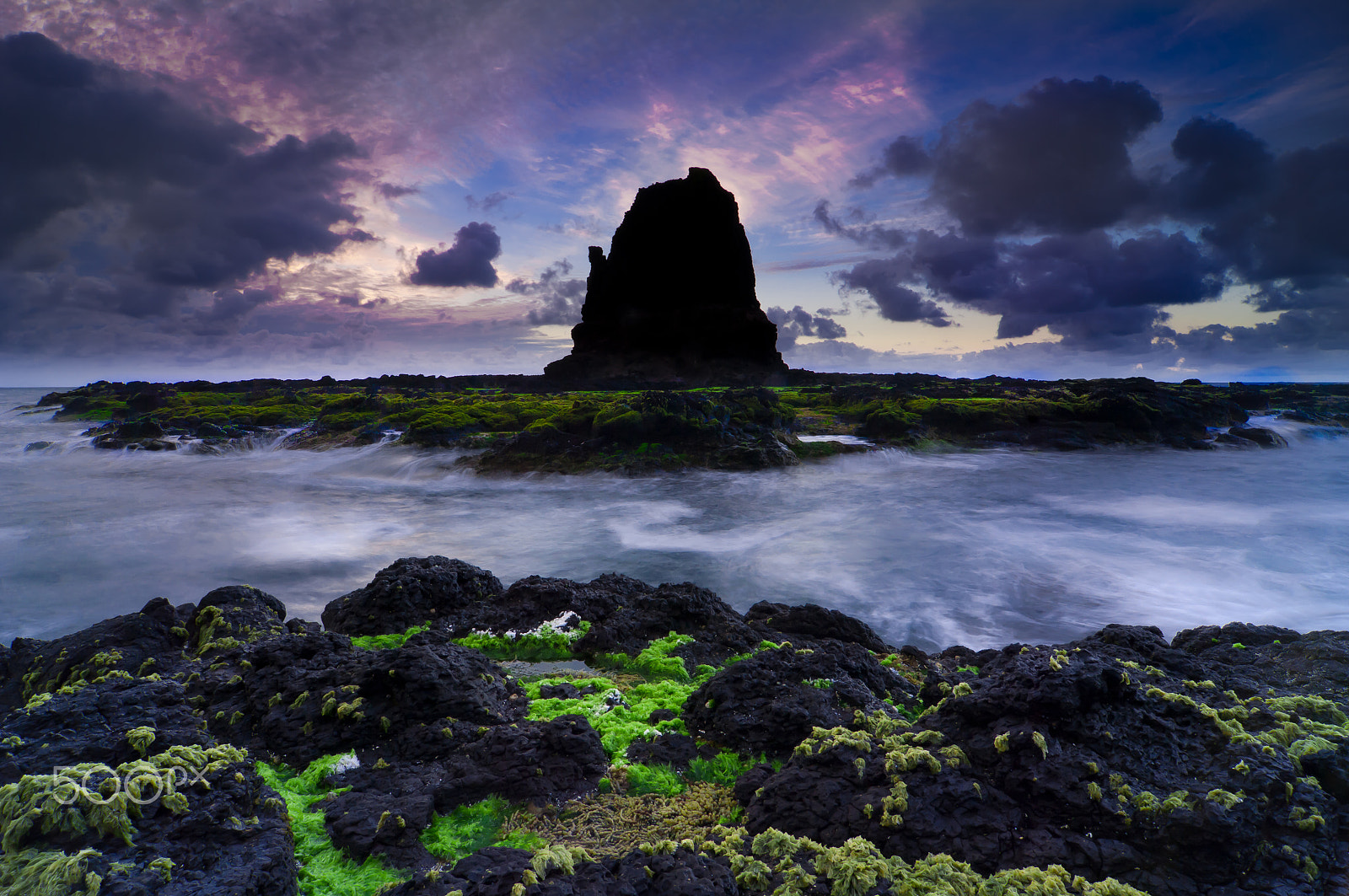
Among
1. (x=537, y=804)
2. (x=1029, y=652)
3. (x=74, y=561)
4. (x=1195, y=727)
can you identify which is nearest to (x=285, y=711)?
(x=537, y=804)

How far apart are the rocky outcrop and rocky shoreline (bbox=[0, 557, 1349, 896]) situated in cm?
7314

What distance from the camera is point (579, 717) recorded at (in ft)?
15.4

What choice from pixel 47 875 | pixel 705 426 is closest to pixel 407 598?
pixel 47 875

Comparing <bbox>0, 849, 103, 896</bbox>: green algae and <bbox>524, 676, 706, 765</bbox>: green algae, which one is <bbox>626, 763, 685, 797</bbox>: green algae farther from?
<bbox>0, 849, 103, 896</bbox>: green algae

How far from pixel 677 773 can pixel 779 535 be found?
11609mm

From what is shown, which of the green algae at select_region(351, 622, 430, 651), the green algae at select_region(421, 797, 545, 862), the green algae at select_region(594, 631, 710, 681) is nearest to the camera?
the green algae at select_region(421, 797, 545, 862)

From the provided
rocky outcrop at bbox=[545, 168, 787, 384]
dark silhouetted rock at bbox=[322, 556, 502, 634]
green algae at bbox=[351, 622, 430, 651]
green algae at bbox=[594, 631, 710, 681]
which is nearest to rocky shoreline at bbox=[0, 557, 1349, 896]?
green algae at bbox=[594, 631, 710, 681]

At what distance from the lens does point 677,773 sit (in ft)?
14.0

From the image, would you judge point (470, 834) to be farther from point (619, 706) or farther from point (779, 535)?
point (779, 535)

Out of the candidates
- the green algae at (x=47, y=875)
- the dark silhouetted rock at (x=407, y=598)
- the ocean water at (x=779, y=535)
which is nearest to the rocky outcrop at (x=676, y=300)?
the ocean water at (x=779, y=535)

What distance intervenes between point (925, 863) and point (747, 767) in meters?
1.61

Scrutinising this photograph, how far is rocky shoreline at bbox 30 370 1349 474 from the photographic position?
899 inches

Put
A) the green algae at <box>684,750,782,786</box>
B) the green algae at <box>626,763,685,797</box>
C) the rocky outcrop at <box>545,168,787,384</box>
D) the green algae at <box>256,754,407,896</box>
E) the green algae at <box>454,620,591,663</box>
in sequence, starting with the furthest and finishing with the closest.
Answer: the rocky outcrop at <box>545,168,787,384</box>
the green algae at <box>454,620,591,663</box>
the green algae at <box>684,750,782,786</box>
the green algae at <box>626,763,685,797</box>
the green algae at <box>256,754,407,896</box>

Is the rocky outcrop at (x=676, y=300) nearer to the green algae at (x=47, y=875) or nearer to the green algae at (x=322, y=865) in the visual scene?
the green algae at (x=322, y=865)
